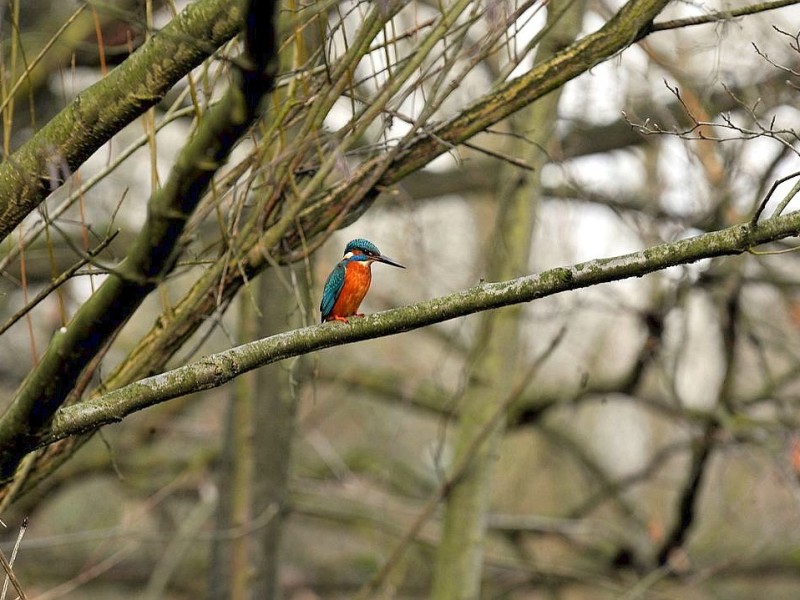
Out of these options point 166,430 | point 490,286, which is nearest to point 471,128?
point 490,286

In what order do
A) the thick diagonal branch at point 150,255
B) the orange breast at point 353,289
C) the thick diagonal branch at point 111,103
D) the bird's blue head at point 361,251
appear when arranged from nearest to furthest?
the thick diagonal branch at point 150,255 → the thick diagonal branch at point 111,103 → the orange breast at point 353,289 → the bird's blue head at point 361,251

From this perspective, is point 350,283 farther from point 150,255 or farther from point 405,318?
point 150,255

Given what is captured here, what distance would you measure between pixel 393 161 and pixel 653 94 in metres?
4.38

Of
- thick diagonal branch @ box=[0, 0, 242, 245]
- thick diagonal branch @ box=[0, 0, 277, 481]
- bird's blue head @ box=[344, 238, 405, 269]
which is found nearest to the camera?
thick diagonal branch @ box=[0, 0, 277, 481]

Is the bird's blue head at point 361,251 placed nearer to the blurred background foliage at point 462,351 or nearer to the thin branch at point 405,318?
the blurred background foliage at point 462,351

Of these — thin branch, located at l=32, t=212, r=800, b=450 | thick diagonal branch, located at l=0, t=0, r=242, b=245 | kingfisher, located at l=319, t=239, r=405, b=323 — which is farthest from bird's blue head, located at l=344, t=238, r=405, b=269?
thick diagonal branch, located at l=0, t=0, r=242, b=245

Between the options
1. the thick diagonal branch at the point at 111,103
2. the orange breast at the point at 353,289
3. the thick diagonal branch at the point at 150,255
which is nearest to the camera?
the thick diagonal branch at the point at 150,255

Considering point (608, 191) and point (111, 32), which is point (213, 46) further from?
point (608, 191)

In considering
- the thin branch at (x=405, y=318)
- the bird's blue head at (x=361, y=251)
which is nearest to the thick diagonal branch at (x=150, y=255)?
the thin branch at (x=405, y=318)

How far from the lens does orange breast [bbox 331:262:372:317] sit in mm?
3115

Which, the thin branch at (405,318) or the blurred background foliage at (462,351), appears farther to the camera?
the blurred background foliage at (462,351)

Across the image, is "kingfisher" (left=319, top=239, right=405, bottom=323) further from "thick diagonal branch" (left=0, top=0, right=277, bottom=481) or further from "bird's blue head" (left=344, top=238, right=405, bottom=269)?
"thick diagonal branch" (left=0, top=0, right=277, bottom=481)

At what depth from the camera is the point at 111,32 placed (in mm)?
5988

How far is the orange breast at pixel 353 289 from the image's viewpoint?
312 centimetres
